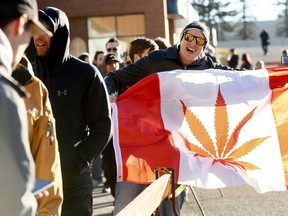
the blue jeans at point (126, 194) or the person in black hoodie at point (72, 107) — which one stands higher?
the person in black hoodie at point (72, 107)

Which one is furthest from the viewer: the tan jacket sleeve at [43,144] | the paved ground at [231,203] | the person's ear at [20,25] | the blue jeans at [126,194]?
the paved ground at [231,203]

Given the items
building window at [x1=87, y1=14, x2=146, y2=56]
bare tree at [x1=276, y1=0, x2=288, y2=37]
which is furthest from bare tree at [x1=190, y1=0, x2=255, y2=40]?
building window at [x1=87, y1=14, x2=146, y2=56]

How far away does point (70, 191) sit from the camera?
4.84 m

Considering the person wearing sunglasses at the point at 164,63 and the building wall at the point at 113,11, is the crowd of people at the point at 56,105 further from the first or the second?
the building wall at the point at 113,11

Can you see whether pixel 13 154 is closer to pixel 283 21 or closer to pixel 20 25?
pixel 20 25

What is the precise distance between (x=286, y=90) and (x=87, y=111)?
→ 109 inches

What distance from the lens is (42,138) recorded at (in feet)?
11.3

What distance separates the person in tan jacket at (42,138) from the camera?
344cm

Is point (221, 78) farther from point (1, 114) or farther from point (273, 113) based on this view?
point (1, 114)

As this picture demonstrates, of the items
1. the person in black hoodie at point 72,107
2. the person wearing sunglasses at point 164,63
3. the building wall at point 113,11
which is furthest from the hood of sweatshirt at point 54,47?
the building wall at point 113,11

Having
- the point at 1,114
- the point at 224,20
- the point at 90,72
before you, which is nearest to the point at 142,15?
the point at 90,72

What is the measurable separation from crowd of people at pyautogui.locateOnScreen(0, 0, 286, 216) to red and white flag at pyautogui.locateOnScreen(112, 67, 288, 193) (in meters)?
0.19

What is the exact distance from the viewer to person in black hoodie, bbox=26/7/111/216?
15.8 ft

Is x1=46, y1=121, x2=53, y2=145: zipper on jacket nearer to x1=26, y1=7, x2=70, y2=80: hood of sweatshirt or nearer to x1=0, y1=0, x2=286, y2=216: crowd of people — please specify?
x1=0, y1=0, x2=286, y2=216: crowd of people
